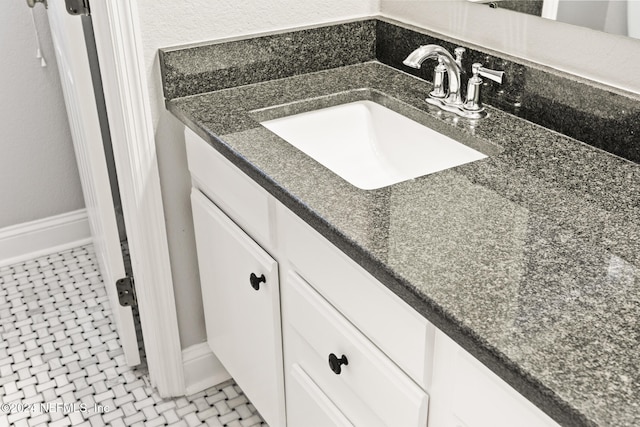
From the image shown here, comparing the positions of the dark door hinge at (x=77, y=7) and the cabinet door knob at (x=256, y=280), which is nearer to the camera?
the cabinet door knob at (x=256, y=280)

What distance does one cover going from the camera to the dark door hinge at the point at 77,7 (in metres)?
1.60

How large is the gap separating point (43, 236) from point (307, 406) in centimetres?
164

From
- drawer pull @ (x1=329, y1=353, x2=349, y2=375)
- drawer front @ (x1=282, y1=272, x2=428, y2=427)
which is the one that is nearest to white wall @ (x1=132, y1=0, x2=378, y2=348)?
drawer front @ (x1=282, y1=272, x2=428, y2=427)

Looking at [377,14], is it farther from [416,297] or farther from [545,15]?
[416,297]

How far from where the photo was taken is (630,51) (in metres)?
1.22

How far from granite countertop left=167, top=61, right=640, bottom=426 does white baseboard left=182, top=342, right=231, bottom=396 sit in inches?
28.5

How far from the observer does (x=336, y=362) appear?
3.83 ft

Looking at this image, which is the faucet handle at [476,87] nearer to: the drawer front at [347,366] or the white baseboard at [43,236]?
the drawer front at [347,366]

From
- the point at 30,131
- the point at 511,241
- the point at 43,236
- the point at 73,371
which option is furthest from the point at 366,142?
the point at 43,236

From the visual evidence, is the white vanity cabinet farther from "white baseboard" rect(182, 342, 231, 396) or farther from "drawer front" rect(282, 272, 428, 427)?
"white baseboard" rect(182, 342, 231, 396)

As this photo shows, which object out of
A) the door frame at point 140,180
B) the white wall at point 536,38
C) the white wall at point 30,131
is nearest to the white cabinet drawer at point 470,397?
the white wall at point 536,38

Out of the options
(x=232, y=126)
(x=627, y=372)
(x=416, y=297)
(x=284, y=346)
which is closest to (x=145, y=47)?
(x=232, y=126)

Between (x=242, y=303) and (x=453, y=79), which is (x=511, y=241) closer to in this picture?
(x=453, y=79)

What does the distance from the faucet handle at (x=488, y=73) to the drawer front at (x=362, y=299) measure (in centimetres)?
49
